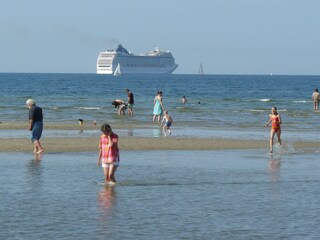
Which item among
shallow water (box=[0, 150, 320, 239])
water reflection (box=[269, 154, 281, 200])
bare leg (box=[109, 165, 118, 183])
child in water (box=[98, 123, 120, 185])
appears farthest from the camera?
bare leg (box=[109, 165, 118, 183])

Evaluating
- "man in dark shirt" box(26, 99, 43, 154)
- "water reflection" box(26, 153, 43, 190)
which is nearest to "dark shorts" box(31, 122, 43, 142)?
"man in dark shirt" box(26, 99, 43, 154)

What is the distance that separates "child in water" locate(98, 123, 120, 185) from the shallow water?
309 millimetres

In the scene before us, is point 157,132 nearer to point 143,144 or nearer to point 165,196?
point 143,144

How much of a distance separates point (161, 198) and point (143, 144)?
1057 cm

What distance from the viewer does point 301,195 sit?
15.4 meters

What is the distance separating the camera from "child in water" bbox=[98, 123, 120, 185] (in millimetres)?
16172

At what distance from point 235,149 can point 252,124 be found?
532 inches

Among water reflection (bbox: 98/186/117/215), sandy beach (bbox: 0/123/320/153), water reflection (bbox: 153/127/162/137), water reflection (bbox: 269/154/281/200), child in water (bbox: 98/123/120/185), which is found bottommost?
water reflection (bbox: 98/186/117/215)

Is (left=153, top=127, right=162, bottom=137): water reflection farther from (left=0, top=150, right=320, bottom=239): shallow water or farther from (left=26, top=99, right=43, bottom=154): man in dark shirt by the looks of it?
(left=26, top=99, right=43, bottom=154): man in dark shirt

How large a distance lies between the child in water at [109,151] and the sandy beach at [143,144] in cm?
679

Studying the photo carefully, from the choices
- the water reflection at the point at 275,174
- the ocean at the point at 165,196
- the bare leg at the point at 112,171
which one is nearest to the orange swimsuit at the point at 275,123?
the ocean at the point at 165,196

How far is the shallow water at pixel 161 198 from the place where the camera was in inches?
478

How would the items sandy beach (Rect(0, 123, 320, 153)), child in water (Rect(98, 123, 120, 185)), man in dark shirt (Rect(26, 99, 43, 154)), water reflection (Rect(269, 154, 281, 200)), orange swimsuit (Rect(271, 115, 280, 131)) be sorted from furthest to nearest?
sandy beach (Rect(0, 123, 320, 153)), orange swimsuit (Rect(271, 115, 280, 131)), man in dark shirt (Rect(26, 99, 43, 154)), child in water (Rect(98, 123, 120, 185)), water reflection (Rect(269, 154, 281, 200))

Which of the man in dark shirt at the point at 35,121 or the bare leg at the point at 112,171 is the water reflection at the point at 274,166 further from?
the man in dark shirt at the point at 35,121
